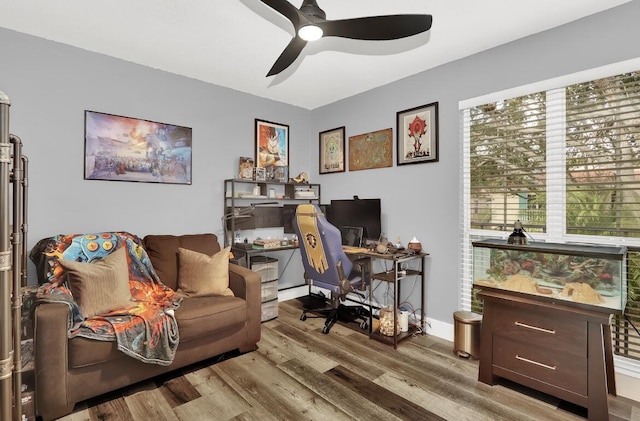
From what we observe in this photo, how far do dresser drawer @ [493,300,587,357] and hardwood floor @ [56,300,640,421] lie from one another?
1.24 feet

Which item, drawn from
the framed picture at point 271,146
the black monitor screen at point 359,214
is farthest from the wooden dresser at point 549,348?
the framed picture at point 271,146

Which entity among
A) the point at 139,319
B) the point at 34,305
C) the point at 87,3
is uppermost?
the point at 87,3

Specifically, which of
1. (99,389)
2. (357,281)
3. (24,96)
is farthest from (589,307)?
(24,96)

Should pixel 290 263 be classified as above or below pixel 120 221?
below

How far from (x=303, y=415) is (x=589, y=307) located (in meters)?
1.79

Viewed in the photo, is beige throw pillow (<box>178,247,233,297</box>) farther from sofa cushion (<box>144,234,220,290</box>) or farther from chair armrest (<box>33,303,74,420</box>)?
chair armrest (<box>33,303,74,420</box>)

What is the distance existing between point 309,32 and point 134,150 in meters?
2.10

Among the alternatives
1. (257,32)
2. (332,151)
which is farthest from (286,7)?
(332,151)

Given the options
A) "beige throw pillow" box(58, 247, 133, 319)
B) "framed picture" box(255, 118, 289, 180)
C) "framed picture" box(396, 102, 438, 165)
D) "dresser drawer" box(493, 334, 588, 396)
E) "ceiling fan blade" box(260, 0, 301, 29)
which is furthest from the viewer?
"framed picture" box(255, 118, 289, 180)

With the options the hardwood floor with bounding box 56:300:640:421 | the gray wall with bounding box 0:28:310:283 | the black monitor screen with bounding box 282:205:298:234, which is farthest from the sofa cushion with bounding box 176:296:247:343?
the black monitor screen with bounding box 282:205:298:234

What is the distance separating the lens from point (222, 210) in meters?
3.62

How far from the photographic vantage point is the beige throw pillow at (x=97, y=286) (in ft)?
6.90

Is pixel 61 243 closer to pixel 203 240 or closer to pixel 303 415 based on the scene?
pixel 203 240

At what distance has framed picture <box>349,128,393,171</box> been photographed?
3521 mm
